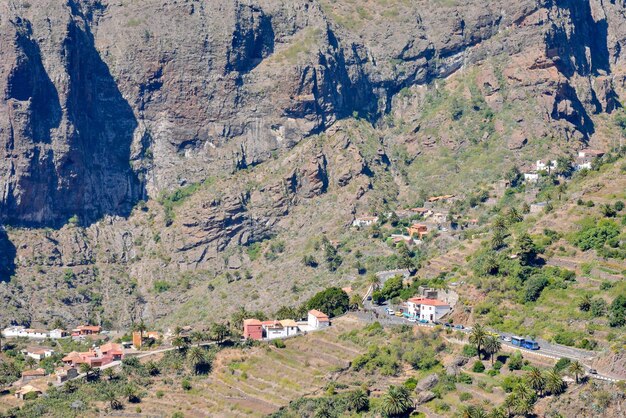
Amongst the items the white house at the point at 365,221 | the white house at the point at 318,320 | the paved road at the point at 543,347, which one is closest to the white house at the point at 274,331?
the white house at the point at 318,320

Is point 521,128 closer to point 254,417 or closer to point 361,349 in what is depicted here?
point 361,349

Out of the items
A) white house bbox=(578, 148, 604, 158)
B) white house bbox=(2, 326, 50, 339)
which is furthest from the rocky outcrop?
white house bbox=(578, 148, 604, 158)

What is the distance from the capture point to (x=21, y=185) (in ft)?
620

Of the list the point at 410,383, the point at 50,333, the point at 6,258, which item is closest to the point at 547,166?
the point at 50,333

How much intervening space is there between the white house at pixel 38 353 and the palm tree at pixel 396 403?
4602 cm

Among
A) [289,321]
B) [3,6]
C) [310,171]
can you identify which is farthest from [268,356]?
[3,6]

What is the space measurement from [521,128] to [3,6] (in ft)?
212

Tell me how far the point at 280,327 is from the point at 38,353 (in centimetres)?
2757

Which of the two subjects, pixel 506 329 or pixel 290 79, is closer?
pixel 506 329

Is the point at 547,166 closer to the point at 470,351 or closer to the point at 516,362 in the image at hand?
the point at 470,351

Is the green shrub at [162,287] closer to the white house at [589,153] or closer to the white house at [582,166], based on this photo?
the white house at [582,166]

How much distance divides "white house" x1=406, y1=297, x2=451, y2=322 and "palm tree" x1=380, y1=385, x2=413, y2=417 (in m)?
17.7

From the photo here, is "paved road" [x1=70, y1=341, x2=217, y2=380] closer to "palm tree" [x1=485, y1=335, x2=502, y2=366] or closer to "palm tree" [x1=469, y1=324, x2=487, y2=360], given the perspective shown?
"palm tree" [x1=469, y1=324, x2=487, y2=360]

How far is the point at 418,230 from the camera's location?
576 feet
